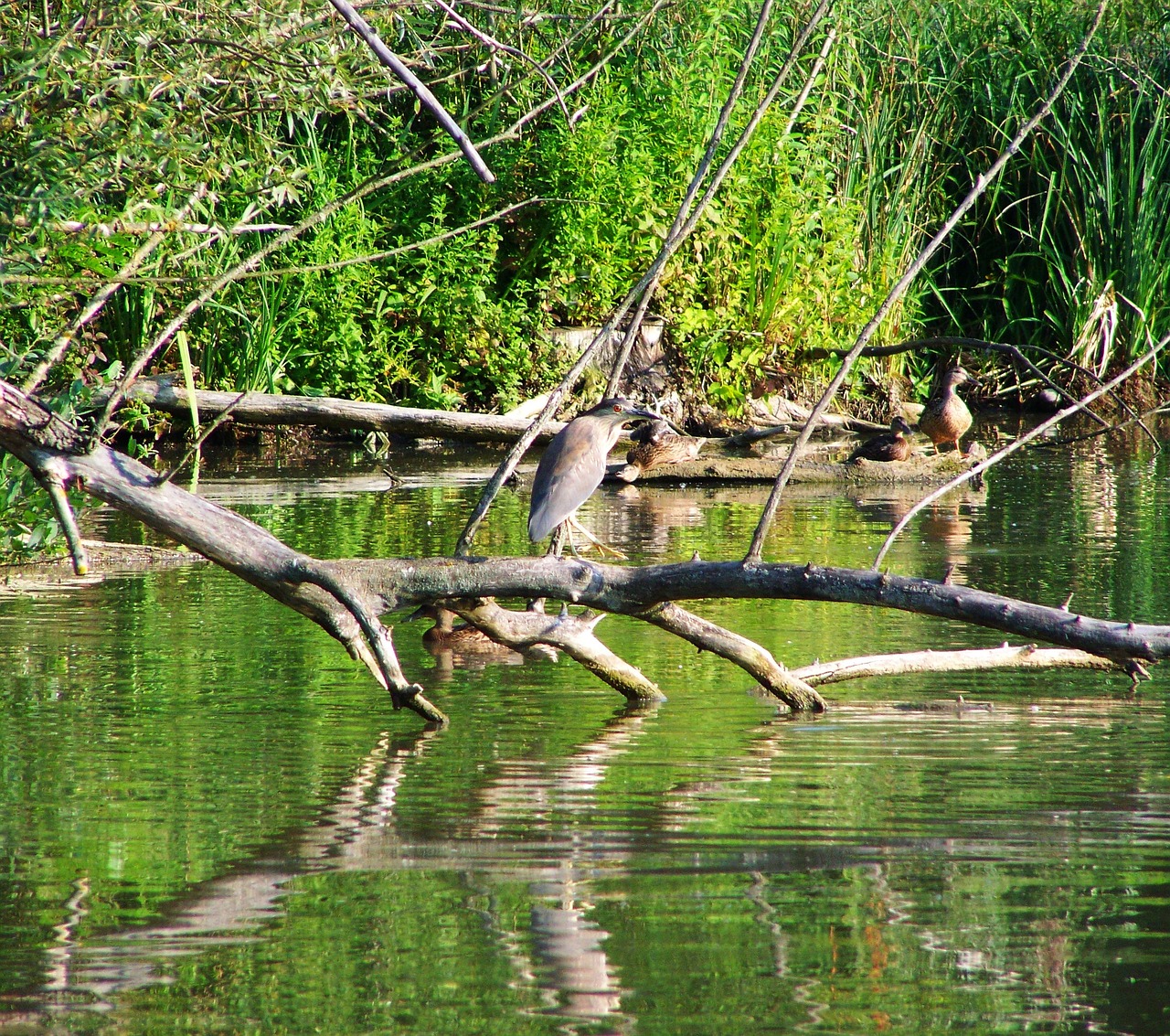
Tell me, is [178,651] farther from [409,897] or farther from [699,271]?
[699,271]

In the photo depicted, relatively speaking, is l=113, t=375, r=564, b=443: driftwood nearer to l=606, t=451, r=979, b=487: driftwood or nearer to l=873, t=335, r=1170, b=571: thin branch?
l=873, t=335, r=1170, b=571: thin branch

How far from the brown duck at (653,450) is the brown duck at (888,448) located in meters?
1.15

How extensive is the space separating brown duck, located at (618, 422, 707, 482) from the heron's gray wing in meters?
4.53

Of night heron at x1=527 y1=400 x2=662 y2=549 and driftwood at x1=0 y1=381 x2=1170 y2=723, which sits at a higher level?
night heron at x1=527 y1=400 x2=662 y2=549

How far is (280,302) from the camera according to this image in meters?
11.5

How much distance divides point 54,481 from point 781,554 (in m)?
4.21

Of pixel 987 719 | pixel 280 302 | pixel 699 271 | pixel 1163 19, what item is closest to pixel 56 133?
pixel 987 719

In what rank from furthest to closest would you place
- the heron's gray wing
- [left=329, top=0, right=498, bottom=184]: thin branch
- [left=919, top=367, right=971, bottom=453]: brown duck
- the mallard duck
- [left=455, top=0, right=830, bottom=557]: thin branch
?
[left=919, top=367, right=971, bottom=453]: brown duck < the mallard duck < the heron's gray wing < [left=455, top=0, right=830, bottom=557]: thin branch < [left=329, top=0, right=498, bottom=184]: thin branch

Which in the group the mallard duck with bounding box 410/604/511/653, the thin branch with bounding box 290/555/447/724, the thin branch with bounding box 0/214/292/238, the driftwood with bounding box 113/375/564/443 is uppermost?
the thin branch with bounding box 0/214/292/238

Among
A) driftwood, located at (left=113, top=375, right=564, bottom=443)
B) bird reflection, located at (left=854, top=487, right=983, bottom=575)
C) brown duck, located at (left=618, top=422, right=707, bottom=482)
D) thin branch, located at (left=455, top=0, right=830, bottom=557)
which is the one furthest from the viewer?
brown duck, located at (left=618, top=422, right=707, bottom=482)

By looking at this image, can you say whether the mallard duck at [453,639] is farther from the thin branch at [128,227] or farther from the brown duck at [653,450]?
the brown duck at [653,450]

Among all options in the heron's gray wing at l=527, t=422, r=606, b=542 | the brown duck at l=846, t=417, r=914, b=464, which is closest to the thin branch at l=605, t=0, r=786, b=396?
the heron's gray wing at l=527, t=422, r=606, b=542

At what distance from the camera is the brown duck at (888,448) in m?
10.4

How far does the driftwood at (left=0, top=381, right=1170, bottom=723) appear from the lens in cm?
401
